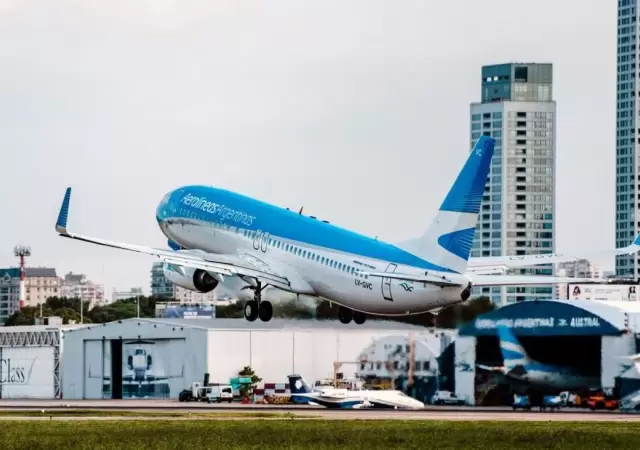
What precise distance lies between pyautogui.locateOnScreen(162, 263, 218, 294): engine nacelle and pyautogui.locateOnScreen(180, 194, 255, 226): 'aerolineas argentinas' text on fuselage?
12.6ft

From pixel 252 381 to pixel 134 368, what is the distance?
18.3m

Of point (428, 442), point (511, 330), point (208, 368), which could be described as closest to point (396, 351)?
point (511, 330)

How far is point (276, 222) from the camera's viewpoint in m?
102

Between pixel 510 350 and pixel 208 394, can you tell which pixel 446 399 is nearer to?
pixel 510 350

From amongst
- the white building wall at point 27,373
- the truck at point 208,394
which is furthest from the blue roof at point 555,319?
the white building wall at point 27,373

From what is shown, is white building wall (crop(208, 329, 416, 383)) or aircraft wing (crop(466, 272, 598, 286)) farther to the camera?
white building wall (crop(208, 329, 416, 383))

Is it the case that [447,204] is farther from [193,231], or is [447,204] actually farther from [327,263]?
[193,231]

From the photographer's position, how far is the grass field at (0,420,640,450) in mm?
80938

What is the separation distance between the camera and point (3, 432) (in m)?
92.2

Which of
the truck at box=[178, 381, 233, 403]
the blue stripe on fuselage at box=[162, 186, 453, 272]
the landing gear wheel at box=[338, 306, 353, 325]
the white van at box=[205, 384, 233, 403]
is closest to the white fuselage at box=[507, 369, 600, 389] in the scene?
the white van at box=[205, 384, 233, 403]

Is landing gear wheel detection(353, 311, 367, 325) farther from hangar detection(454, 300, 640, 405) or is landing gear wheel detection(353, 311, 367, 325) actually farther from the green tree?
the green tree

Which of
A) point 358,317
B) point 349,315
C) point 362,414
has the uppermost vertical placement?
point 349,315

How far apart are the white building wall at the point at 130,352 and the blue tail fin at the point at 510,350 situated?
127 ft

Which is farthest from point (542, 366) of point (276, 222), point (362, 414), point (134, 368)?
point (134, 368)
